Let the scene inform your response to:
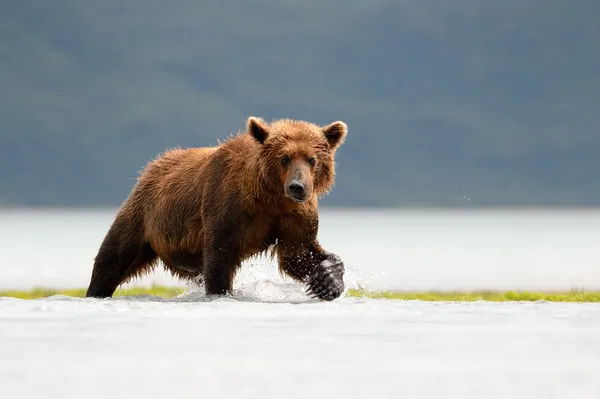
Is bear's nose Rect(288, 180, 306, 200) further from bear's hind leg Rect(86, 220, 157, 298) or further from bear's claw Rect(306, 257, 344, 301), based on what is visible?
Answer: bear's hind leg Rect(86, 220, 157, 298)

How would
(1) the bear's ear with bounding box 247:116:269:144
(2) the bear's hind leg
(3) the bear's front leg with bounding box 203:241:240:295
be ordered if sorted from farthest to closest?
(2) the bear's hind leg
(3) the bear's front leg with bounding box 203:241:240:295
(1) the bear's ear with bounding box 247:116:269:144

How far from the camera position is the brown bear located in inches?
418

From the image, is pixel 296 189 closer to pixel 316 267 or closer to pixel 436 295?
pixel 316 267

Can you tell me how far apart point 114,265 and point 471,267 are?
8525mm

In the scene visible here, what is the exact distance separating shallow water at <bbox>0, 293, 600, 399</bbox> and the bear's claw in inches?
24.1

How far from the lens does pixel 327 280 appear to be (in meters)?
11.0

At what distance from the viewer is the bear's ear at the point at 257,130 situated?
1073 centimetres

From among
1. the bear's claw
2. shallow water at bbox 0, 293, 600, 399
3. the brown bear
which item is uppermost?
the brown bear

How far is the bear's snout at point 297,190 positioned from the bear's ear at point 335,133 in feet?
3.15

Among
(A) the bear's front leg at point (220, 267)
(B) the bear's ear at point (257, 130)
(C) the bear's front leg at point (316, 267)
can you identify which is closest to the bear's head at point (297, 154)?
(B) the bear's ear at point (257, 130)

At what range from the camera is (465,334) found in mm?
8320

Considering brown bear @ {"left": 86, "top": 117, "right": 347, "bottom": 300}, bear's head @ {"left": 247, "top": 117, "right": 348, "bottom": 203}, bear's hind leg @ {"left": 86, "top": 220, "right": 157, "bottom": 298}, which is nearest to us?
bear's head @ {"left": 247, "top": 117, "right": 348, "bottom": 203}

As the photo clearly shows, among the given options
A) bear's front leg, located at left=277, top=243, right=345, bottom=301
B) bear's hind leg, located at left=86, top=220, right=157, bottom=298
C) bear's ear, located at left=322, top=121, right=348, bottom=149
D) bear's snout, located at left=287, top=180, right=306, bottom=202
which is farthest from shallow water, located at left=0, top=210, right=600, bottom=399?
bear's ear, located at left=322, top=121, right=348, bottom=149

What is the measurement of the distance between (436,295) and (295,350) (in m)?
6.56
